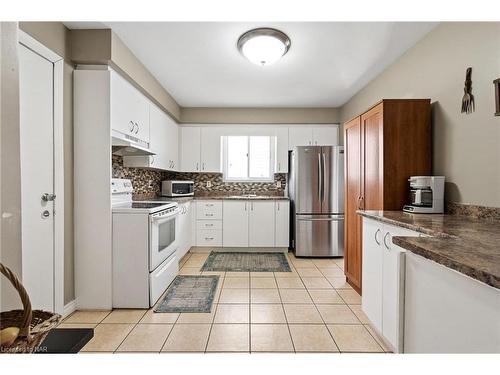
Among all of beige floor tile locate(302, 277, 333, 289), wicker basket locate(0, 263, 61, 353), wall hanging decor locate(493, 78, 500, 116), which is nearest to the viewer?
wicker basket locate(0, 263, 61, 353)

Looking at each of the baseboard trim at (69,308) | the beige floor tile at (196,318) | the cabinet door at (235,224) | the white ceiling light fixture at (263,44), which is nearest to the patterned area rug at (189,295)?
the beige floor tile at (196,318)

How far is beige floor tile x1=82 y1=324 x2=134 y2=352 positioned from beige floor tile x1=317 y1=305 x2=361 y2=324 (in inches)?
62.0

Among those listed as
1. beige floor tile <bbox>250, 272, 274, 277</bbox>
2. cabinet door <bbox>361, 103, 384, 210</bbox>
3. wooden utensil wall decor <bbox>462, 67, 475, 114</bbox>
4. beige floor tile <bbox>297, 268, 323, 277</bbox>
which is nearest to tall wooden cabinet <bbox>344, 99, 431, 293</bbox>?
cabinet door <bbox>361, 103, 384, 210</bbox>

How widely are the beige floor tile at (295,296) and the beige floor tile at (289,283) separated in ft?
0.37

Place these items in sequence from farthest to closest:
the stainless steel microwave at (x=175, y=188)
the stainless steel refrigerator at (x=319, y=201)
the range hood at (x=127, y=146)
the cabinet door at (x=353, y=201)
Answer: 1. the stainless steel microwave at (x=175, y=188)
2. the stainless steel refrigerator at (x=319, y=201)
3. the cabinet door at (x=353, y=201)
4. the range hood at (x=127, y=146)

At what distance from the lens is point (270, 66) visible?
303cm

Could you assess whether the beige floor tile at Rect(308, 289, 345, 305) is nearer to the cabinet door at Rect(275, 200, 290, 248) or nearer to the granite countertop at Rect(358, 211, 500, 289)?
the granite countertop at Rect(358, 211, 500, 289)

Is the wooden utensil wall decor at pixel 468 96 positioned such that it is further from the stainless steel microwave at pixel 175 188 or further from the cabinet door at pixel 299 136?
the stainless steel microwave at pixel 175 188

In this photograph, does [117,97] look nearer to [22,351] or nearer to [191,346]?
[191,346]

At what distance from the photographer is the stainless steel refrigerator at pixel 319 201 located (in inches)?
159

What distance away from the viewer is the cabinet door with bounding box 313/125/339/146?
185 inches
